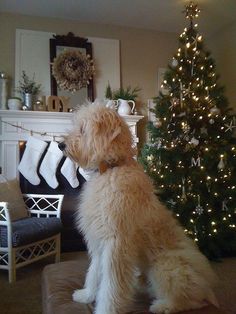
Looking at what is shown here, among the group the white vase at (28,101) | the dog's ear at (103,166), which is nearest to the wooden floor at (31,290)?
the dog's ear at (103,166)

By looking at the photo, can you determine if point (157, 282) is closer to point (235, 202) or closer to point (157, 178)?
point (157, 178)

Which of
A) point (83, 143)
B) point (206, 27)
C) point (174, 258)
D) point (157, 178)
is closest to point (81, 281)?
point (174, 258)

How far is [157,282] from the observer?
1.32m

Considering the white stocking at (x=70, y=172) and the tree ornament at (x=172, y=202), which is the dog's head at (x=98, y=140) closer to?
the tree ornament at (x=172, y=202)

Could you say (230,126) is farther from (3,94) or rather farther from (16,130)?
(3,94)

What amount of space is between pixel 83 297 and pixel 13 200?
189cm

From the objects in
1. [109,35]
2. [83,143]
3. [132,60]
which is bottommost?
[83,143]

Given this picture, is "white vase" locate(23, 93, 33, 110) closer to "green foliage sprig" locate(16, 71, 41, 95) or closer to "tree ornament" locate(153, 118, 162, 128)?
"green foliage sprig" locate(16, 71, 41, 95)

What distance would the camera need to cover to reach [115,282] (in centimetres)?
127

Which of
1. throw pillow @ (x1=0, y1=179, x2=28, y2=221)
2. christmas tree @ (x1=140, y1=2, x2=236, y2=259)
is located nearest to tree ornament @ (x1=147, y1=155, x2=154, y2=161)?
christmas tree @ (x1=140, y1=2, x2=236, y2=259)

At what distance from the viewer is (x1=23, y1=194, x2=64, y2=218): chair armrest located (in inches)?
129

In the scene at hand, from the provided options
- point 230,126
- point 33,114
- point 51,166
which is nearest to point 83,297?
point 230,126

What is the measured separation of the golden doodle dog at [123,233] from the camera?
4.24ft

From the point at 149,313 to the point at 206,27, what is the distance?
4.39 m
